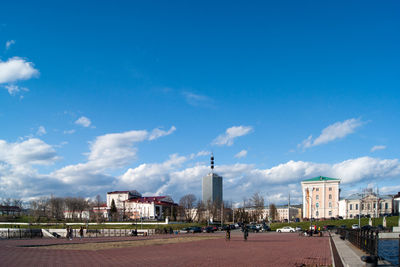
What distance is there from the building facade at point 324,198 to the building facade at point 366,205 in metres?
2.84

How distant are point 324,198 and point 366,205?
37.8 feet

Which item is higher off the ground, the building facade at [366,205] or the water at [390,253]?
the water at [390,253]

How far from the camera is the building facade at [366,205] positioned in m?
106

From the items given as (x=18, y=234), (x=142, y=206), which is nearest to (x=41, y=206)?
(x=142, y=206)

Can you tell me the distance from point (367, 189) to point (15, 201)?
12667 centimetres

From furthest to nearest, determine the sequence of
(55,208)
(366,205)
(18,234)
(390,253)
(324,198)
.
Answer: (55,208), (324,198), (366,205), (18,234), (390,253)

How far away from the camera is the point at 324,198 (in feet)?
368

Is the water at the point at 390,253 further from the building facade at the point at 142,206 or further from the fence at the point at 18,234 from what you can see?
the building facade at the point at 142,206

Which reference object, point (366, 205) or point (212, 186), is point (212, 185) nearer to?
point (212, 186)

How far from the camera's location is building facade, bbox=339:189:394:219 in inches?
4192

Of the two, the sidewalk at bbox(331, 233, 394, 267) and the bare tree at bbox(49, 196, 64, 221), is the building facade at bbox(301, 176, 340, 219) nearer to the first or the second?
the bare tree at bbox(49, 196, 64, 221)

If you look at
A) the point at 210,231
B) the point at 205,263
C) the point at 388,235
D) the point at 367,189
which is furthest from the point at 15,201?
the point at 205,263

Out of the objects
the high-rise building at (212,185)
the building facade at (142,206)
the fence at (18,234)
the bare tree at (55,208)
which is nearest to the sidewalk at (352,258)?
the fence at (18,234)

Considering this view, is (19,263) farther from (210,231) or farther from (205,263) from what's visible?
(210,231)
